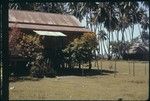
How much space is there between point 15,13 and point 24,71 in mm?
7889

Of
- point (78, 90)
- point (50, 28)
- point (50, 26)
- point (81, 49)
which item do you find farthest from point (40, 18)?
point (78, 90)

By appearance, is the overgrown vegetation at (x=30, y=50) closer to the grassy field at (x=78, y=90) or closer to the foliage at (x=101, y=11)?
the grassy field at (x=78, y=90)

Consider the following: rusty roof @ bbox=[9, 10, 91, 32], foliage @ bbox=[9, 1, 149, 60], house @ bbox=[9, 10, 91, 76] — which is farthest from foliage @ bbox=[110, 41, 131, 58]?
house @ bbox=[9, 10, 91, 76]

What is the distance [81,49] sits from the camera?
3189 cm

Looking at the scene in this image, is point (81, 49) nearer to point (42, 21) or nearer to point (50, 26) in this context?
point (50, 26)

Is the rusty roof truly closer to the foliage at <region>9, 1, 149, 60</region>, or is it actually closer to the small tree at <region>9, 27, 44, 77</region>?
the small tree at <region>9, 27, 44, 77</region>

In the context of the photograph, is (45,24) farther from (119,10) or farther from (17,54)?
(119,10)

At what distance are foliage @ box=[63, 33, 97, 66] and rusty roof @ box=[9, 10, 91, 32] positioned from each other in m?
2.95

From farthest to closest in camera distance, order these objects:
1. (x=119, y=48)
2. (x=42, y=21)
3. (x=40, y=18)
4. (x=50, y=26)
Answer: (x=119, y=48) → (x=40, y=18) → (x=42, y=21) → (x=50, y=26)

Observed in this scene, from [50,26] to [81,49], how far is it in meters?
4.70

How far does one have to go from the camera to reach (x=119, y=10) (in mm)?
73875

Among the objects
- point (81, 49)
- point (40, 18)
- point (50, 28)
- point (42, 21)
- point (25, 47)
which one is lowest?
point (81, 49)

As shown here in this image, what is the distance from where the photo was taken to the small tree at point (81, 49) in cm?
3173

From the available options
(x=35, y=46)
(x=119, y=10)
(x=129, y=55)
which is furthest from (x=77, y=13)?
(x=35, y=46)
